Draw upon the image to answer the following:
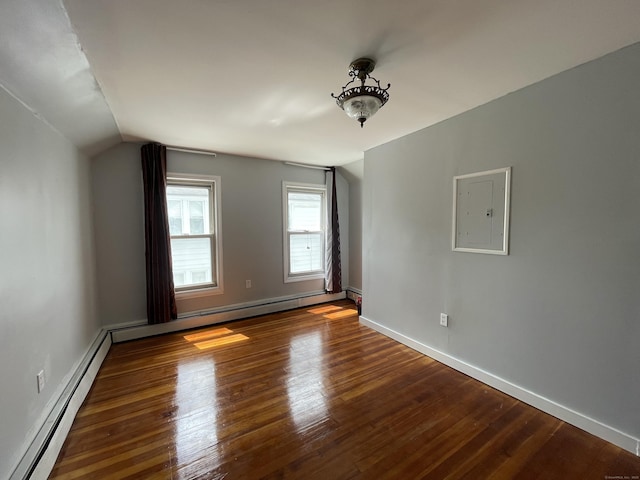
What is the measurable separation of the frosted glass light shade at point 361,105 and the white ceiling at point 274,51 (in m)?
0.24

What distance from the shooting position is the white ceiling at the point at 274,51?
1.21m

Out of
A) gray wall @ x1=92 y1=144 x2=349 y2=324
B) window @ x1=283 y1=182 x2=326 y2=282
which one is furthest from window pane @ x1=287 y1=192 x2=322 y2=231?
gray wall @ x1=92 y1=144 x2=349 y2=324

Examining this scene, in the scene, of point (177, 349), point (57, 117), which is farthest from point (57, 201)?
point (177, 349)

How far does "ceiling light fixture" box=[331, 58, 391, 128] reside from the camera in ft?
5.11

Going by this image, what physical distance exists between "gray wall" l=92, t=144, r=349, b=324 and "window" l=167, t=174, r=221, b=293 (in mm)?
118

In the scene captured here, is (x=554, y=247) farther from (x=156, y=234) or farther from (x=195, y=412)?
(x=156, y=234)

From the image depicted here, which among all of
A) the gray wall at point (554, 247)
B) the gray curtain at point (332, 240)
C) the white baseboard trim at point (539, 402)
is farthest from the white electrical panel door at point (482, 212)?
the gray curtain at point (332, 240)

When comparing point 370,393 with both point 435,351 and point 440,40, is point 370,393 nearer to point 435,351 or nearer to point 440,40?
point 435,351

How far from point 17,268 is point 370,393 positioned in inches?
94.2

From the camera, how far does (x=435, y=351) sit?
2635 mm

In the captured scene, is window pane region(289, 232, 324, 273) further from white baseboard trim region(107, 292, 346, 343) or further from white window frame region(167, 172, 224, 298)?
white window frame region(167, 172, 224, 298)

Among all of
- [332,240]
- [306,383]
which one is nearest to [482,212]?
[306,383]

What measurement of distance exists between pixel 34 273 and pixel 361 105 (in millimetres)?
2229

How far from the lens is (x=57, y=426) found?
1574 millimetres
